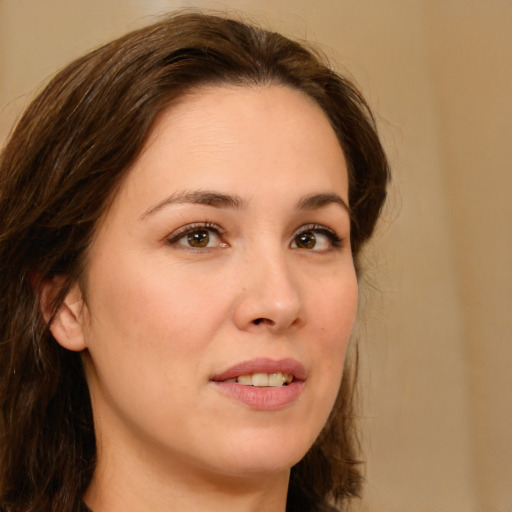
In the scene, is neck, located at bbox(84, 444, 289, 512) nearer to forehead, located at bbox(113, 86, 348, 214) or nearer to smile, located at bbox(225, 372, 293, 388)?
smile, located at bbox(225, 372, 293, 388)

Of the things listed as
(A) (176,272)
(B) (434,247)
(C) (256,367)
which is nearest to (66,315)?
(A) (176,272)

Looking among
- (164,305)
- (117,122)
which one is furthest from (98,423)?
(117,122)

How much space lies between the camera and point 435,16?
7.92 feet

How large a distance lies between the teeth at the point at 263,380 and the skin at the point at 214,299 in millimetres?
33

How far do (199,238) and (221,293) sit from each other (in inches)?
4.1

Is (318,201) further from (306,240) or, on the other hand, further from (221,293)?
(221,293)

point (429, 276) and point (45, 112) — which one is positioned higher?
point (45, 112)

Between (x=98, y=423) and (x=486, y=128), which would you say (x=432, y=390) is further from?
(x=98, y=423)

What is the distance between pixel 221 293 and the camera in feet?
4.60

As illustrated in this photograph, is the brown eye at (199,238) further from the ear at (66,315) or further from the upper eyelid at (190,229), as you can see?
the ear at (66,315)

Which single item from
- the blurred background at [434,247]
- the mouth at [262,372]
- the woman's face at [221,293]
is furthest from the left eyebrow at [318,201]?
the blurred background at [434,247]

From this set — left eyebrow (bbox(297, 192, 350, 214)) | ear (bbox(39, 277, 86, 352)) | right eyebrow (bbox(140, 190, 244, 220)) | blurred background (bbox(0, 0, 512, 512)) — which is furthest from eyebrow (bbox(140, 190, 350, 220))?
blurred background (bbox(0, 0, 512, 512))

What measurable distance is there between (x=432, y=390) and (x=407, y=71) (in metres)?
0.81

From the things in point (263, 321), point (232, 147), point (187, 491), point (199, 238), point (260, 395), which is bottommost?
point (187, 491)
